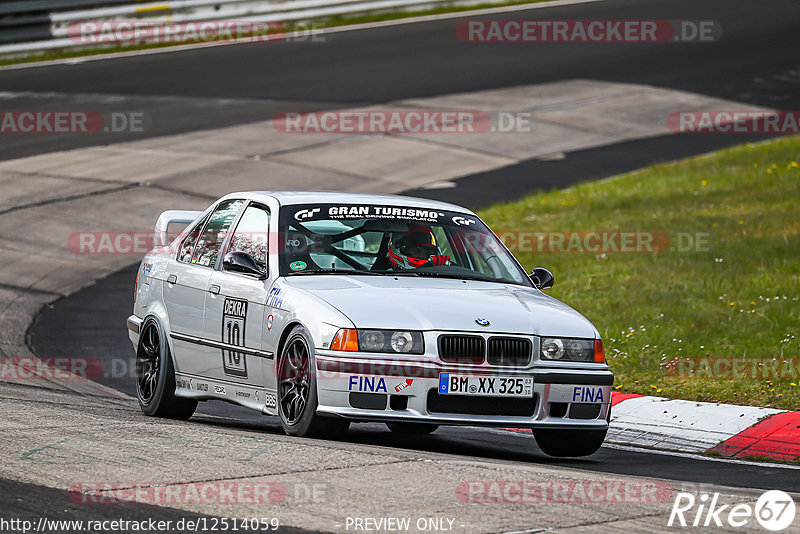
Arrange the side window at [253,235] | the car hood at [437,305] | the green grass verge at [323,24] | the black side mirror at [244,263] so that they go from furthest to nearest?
the green grass verge at [323,24] < the side window at [253,235] < the black side mirror at [244,263] < the car hood at [437,305]

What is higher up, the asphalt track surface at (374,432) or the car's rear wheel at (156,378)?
the car's rear wheel at (156,378)

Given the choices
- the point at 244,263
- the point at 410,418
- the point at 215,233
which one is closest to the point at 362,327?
the point at 410,418

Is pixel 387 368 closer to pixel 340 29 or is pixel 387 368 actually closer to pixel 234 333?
pixel 234 333

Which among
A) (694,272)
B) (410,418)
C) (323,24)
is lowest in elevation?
(694,272)

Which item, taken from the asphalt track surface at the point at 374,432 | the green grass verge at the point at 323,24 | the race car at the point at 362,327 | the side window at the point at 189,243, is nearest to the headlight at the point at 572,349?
the race car at the point at 362,327

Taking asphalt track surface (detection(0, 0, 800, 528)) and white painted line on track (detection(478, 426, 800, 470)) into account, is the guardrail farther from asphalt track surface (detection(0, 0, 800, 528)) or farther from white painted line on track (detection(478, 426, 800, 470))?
white painted line on track (detection(478, 426, 800, 470))

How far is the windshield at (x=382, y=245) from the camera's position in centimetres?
861

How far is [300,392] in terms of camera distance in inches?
310

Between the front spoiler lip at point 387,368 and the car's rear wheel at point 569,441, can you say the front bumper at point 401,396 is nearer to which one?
the front spoiler lip at point 387,368

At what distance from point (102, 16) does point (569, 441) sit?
25.4m

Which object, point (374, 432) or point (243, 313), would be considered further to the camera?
point (374, 432)

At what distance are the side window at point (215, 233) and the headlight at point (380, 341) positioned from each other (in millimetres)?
1960

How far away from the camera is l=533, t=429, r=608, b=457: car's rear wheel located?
8.30 m

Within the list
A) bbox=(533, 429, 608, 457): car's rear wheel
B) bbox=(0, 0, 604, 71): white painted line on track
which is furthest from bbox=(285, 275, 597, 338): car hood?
bbox=(0, 0, 604, 71): white painted line on track
